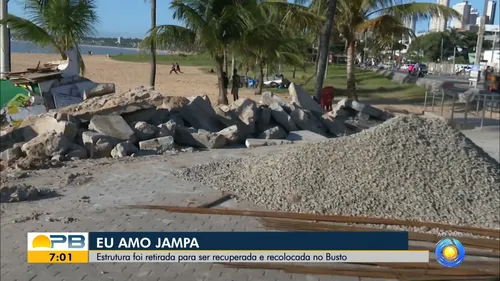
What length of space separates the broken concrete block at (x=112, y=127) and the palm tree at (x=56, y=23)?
15.9 feet

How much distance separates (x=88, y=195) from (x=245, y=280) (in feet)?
11.0

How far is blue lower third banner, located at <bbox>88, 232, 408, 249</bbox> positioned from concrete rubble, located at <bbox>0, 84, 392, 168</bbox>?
15.1ft

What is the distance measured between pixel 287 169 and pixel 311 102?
7627 millimetres

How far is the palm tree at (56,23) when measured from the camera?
14031 millimetres

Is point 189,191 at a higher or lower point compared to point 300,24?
lower

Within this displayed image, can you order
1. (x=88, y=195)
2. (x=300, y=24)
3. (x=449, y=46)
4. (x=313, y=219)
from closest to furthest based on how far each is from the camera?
1. (x=313, y=219)
2. (x=88, y=195)
3. (x=300, y=24)
4. (x=449, y=46)

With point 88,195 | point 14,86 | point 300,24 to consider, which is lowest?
point 88,195

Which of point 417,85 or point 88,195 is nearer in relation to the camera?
point 88,195

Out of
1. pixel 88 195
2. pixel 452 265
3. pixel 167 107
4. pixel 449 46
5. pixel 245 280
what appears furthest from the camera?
pixel 449 46

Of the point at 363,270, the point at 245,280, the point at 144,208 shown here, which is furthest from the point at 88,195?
the point at 363,270

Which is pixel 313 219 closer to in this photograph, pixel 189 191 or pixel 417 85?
pixel 189 191

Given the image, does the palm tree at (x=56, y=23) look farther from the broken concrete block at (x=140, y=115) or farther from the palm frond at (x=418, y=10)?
the palm frond at (x=418, y=10)

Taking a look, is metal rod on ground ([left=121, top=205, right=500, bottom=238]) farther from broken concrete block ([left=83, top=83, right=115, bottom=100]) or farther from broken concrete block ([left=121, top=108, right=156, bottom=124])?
broken concrete block ([left=83, top=83, right=115, bottom=100])

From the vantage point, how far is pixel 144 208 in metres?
6.57
